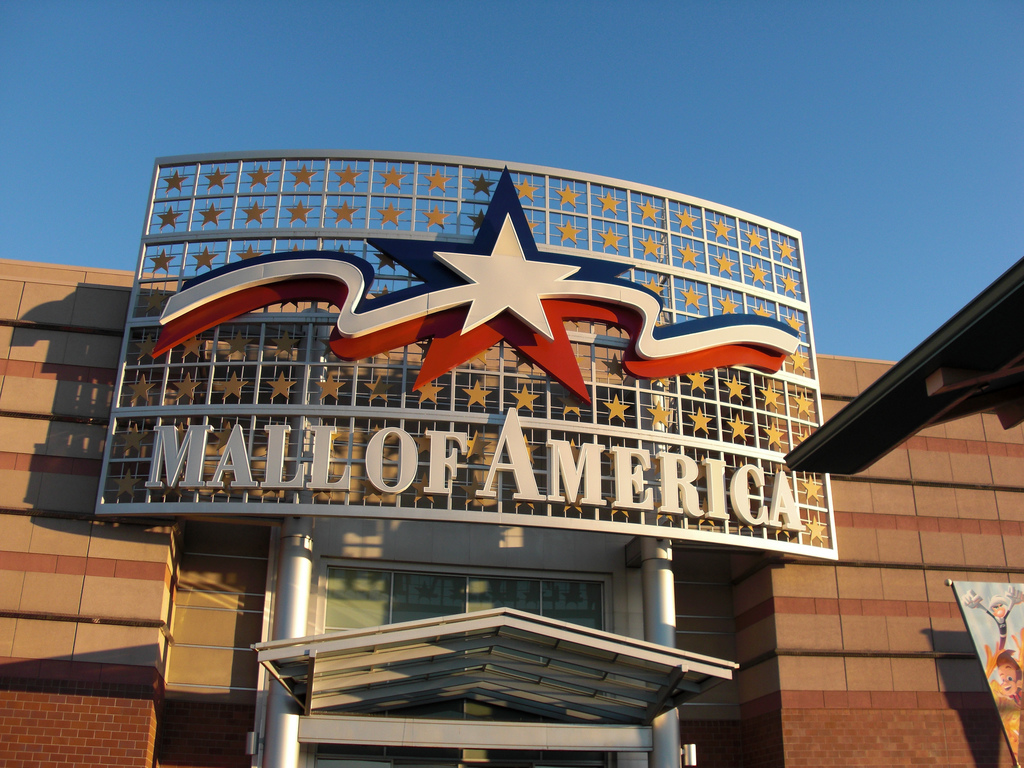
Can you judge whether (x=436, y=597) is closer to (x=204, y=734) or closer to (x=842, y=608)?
(x=204, y=734)

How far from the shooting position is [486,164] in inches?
886

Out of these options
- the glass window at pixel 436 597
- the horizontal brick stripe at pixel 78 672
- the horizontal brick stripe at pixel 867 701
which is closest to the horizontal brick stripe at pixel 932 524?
the horizontal brick stripe at pixel 867 701

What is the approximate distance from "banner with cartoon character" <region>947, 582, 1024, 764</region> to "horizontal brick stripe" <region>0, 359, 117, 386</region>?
19.3 meters

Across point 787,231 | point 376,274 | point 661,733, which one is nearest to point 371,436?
point 376,274

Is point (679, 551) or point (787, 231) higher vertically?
point (787, 231)

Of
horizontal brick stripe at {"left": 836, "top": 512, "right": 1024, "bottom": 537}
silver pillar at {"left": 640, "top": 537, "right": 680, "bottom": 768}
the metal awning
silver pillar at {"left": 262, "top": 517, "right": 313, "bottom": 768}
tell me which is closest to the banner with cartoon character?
horizontal brick stripe at {"left": 836, "top": 512, "right": 1024, "bottom": 537}

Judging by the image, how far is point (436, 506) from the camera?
20.2 meters

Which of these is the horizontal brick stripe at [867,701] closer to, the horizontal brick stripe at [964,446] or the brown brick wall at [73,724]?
the horizontal brick stripe at [964,446]

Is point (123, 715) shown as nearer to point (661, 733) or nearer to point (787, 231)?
point (661, 733)

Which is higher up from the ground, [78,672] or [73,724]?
[78,672]

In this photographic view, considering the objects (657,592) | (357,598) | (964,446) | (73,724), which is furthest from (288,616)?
(964,446)

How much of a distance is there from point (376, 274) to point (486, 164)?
380 cm

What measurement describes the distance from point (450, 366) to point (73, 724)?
32.4ft

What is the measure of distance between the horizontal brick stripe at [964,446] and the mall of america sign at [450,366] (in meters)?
3.46
